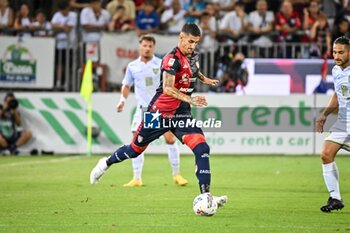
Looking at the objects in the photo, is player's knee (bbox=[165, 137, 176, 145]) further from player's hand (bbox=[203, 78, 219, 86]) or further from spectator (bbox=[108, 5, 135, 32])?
spectator (bbox=[108, 5, 135, 32])

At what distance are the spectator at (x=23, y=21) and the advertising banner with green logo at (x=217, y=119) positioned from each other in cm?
212

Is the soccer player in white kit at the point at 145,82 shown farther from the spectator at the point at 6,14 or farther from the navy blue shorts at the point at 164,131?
the spectator at the point at 6,14

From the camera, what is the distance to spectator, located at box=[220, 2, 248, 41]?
26156 millimetres

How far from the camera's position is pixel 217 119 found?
25.1 m

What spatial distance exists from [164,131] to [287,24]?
47.4 ft

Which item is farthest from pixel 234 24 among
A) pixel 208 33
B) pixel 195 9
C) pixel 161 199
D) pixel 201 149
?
pixel 201 149

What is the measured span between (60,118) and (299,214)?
14.5 m

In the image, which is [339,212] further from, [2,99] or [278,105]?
[2,99]

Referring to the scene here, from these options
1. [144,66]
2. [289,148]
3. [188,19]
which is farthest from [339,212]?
[188,19]

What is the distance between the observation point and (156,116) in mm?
12477

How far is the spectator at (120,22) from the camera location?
2594cm

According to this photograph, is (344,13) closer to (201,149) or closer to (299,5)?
(299,5)

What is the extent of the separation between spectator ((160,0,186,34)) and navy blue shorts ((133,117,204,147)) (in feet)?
44.6

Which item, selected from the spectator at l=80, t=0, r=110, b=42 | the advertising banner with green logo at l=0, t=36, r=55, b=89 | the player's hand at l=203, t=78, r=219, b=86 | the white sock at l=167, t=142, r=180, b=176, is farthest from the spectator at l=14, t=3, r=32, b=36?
the player's hand at l=203, t=78, r=219, b=86
